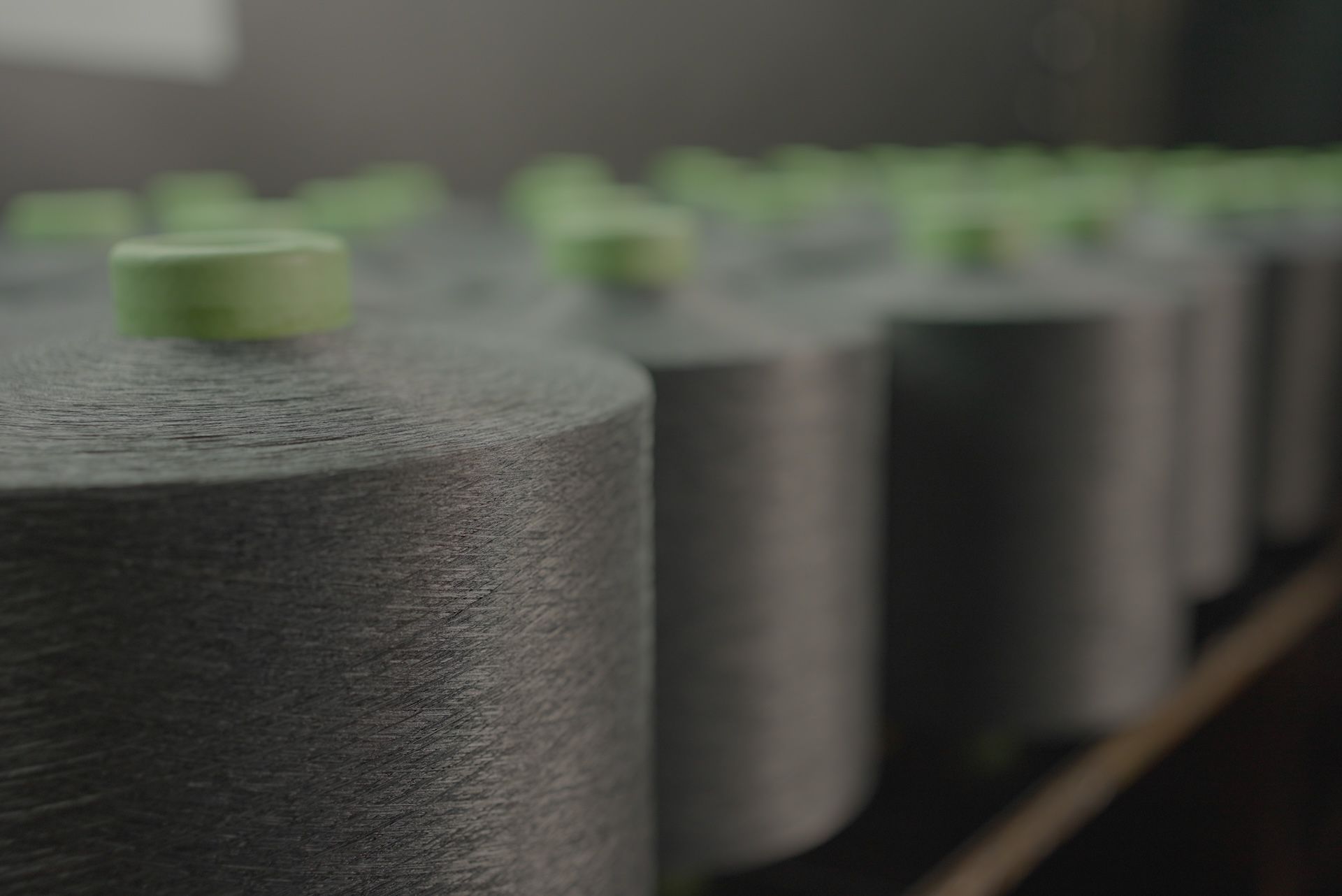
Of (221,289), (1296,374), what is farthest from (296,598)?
(1296,374)

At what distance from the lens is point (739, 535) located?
54 centimetres

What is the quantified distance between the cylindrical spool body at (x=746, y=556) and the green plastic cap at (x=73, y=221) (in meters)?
0.37

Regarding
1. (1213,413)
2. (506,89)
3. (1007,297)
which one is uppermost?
(506,89)

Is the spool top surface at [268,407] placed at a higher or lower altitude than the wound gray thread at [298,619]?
higher

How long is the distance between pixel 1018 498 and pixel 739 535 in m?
0.23

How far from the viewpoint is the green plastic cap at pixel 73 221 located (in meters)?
0.78

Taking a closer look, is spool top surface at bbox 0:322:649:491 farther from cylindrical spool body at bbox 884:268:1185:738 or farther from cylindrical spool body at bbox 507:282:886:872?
cylindrical spool body at bbox 884:268:1185:738

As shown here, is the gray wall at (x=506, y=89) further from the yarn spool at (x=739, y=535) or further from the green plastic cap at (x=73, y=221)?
the yarn spool at (x=739, y=535)

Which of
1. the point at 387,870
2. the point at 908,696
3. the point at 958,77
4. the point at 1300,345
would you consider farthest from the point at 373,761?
the point at 958,77

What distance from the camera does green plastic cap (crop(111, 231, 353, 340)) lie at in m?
0.37

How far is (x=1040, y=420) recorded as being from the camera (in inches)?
27.2

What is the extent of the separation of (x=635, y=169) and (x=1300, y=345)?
0.88 metres

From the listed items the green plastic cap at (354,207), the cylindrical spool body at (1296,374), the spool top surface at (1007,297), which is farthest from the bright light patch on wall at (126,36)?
the cylindrical spool body at (1296,374)

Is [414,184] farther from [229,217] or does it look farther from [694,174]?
[229,217]
